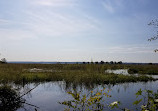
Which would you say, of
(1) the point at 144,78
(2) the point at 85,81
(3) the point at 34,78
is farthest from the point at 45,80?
(1) the point at 144,78

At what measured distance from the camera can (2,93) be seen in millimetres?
6438

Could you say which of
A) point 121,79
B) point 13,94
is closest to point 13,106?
point 13,94

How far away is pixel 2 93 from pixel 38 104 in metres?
1.62

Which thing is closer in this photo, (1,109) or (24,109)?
(1,109)

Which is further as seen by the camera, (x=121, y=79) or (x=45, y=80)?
(x=121, y=79)

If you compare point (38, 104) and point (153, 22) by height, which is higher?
point (153, 22)

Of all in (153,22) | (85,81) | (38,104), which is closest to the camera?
(153,22)

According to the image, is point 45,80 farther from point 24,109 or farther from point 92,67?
point 24,109

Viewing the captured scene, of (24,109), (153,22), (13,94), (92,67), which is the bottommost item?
(24,109)

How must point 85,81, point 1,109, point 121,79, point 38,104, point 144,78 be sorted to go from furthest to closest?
point 144,78 < point 121,79 < point 85,81 < point 38,104 < point 1,109

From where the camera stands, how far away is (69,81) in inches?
464

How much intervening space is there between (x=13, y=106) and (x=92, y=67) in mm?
7628

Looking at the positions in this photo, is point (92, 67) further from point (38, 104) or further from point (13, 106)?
point (13, 106)

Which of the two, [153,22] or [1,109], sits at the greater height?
[153,22]
